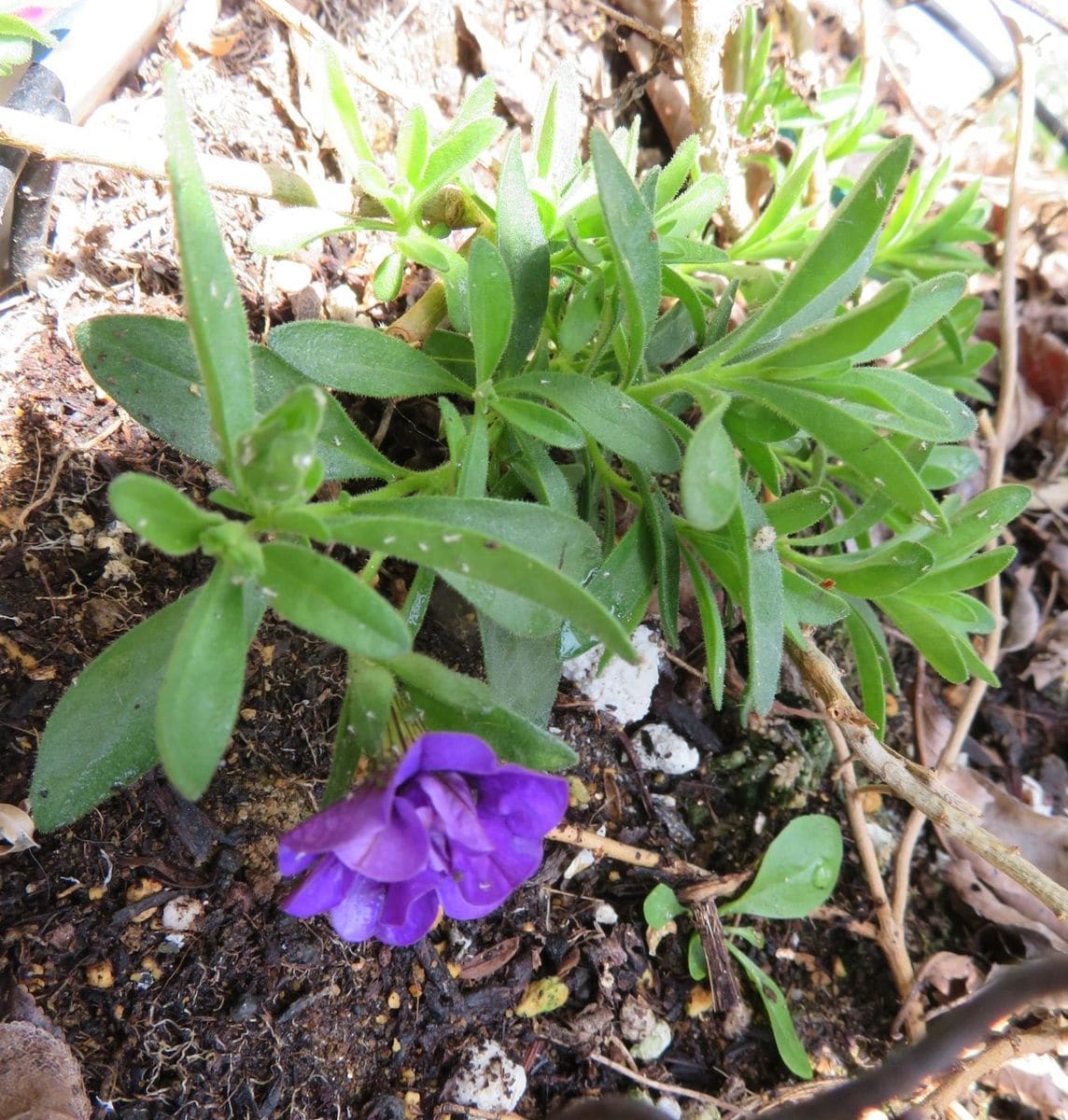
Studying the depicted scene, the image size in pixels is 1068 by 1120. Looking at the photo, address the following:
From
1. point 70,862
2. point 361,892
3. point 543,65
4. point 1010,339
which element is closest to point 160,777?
point 70,862

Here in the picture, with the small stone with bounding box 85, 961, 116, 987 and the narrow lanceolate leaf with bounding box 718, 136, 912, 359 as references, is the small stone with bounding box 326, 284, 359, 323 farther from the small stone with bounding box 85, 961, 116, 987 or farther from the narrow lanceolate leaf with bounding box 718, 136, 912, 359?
the small stone with bounding box 85, 961, 116, 987

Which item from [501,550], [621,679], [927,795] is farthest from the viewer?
[621,679]

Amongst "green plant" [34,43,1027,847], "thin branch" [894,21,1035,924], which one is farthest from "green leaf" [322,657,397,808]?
"thin branch" [894,21,1035,924]

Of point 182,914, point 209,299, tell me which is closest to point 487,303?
point 209,299

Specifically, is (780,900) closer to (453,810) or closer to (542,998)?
(542,998)

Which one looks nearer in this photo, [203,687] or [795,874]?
[203,687]

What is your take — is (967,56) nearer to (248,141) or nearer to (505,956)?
(248,141)

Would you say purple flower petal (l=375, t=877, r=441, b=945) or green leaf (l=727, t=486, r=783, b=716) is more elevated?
green leaf (l=727, t=486, r=783, b=716)
